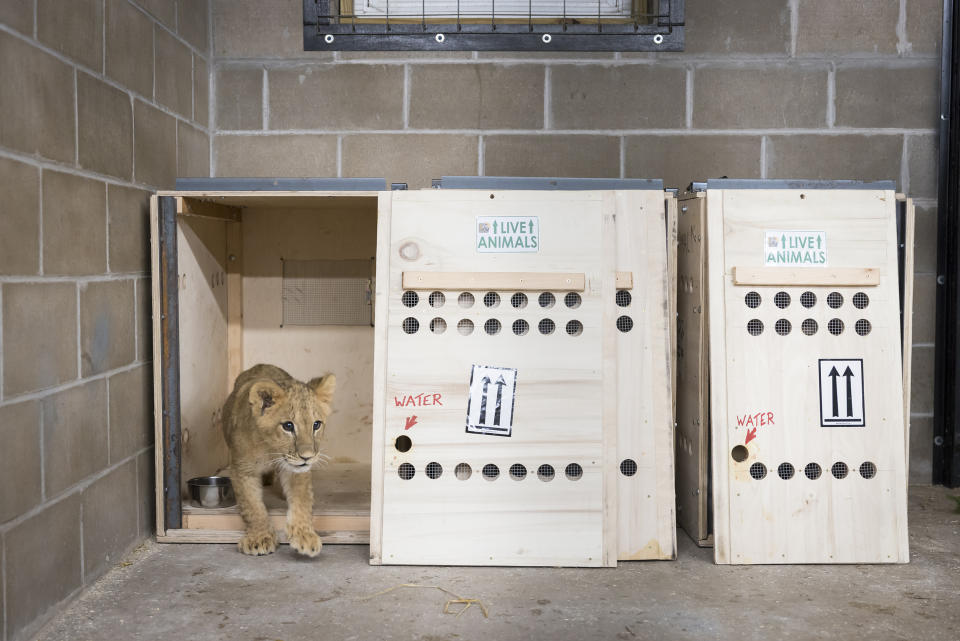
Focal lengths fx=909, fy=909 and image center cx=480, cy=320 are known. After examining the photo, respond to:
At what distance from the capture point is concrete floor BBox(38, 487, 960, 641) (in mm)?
2293

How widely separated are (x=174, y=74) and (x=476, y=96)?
3.93 ft

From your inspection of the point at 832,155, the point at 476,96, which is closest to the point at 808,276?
the point at 832,155

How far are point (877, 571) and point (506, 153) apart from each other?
6.91 feet

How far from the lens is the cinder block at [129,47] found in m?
2.80

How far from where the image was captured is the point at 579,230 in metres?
2.88

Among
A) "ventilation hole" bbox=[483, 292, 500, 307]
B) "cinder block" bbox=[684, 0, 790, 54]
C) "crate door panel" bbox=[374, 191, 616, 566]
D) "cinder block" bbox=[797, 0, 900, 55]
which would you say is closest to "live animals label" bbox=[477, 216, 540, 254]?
"crate door panel" bbox=[374, 191, 616, 566]

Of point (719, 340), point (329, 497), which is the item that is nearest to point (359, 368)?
point (329, 497)

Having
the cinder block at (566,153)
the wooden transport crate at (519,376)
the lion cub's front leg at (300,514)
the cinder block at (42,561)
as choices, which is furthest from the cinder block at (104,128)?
the cinder block at (566,153)

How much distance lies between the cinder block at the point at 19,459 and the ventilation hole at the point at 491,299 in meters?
1.30

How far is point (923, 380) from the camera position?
3.87m

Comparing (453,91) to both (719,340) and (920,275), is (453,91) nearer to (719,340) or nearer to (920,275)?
(719,340)

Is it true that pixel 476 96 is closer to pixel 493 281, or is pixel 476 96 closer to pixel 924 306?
pixel 493 281

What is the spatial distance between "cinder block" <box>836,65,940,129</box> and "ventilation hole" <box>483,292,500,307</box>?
1.88 metres

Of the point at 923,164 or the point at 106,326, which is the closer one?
the point at 106,326
